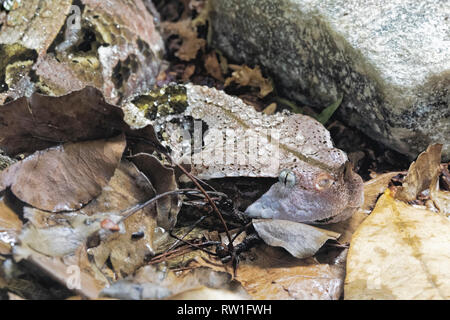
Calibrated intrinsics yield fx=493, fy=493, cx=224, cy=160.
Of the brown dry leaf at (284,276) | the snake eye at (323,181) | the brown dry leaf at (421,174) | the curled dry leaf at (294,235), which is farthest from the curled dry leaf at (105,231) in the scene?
the brown dry leaf at (421,174)

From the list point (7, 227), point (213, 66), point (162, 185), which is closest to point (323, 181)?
point (162, 185)

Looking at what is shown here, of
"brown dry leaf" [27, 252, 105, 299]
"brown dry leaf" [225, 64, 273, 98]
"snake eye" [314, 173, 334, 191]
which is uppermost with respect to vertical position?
"brown dry leaf" [225, 64, 273, 98]

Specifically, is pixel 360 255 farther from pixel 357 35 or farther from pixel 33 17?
pixel 33 17

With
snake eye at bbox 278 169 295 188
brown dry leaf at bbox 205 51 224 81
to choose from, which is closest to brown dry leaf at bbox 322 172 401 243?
snake eye at bbox 278 169 295 188

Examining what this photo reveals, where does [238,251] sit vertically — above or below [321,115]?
below

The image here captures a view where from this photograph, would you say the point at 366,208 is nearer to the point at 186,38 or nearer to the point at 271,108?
the point at 271,108

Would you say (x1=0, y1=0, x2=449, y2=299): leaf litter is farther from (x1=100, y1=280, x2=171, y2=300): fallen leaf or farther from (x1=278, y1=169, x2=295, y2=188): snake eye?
(x1=278, y1=169, x2=295, y2=188): snake eye
